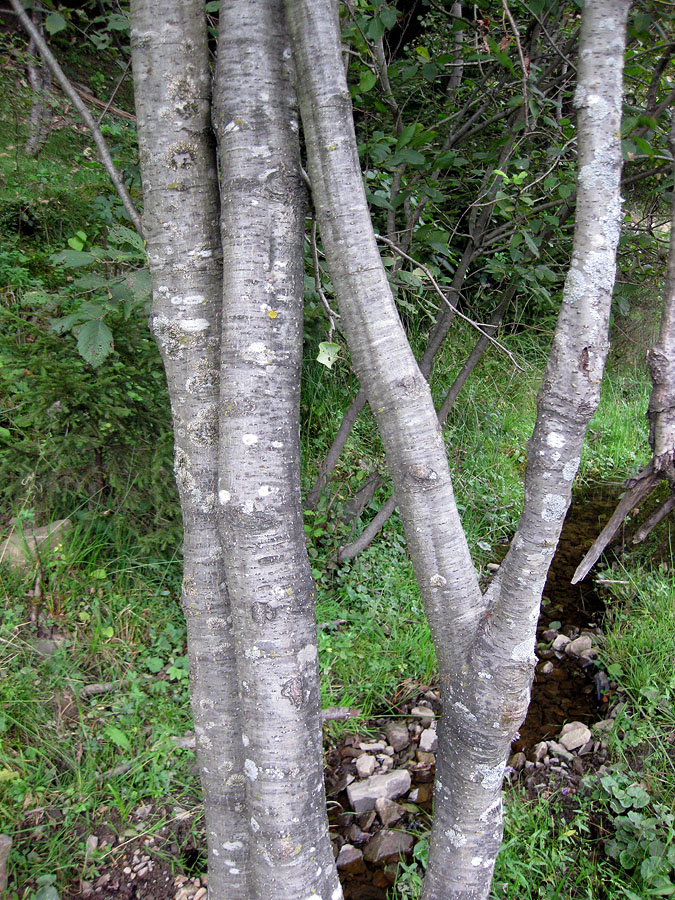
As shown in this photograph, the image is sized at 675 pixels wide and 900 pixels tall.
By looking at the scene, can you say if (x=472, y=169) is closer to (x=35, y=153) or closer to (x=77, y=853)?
(x=77, y=853)

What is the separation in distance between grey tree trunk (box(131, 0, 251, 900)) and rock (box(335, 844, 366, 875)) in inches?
26.1

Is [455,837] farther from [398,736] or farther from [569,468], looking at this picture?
[398,736]

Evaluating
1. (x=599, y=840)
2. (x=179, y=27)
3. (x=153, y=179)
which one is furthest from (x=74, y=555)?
(x=599, y=840)

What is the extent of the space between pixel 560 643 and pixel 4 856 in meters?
2.68

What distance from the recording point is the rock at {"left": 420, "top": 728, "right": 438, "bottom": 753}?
255cm

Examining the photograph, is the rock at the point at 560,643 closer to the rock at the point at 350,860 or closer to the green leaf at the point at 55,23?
the rock at the point at 350,860

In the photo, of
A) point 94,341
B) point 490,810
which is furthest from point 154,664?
point 490,810

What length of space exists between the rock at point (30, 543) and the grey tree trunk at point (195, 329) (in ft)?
5.10

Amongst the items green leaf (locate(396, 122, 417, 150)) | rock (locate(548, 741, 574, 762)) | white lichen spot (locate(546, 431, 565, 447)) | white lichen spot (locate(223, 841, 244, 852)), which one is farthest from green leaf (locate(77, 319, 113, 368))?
rock (locate(548, 741, 574, 762))

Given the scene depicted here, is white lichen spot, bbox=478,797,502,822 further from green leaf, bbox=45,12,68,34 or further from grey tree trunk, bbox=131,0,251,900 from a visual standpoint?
green leaf, bbox=45,12,68,34

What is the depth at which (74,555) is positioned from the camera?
2.76 meters

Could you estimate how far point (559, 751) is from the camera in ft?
8.27

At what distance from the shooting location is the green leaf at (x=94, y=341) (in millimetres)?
1753

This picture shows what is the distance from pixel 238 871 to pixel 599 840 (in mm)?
1326
